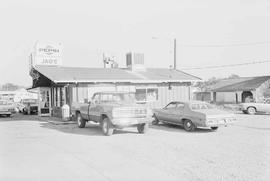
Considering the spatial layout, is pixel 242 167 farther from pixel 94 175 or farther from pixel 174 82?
pixel 174 82

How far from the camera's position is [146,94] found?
22.5 m

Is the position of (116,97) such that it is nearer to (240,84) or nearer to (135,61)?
(135,61)

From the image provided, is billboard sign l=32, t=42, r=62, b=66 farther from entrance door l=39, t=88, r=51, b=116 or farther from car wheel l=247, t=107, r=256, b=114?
car wheel l=247, t=107, r=256, b=114

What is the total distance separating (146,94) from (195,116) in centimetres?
917

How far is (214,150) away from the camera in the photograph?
363 inches

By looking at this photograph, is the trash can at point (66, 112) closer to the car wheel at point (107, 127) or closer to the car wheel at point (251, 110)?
the car wheel at point (107, 127)

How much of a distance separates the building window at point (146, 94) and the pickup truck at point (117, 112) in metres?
8.11

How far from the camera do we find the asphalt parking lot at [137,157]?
21.5 ft

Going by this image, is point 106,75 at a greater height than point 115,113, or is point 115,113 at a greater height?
point 106,75

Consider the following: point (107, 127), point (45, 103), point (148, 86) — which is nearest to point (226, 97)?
point (148, 86)

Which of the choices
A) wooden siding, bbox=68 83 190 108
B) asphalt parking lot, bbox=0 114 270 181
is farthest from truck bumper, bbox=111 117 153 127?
wooden siding, bbox=68 83 190 108

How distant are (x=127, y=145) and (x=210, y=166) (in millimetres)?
3674

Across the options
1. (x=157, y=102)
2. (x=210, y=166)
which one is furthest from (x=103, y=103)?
(x=157, y=102)

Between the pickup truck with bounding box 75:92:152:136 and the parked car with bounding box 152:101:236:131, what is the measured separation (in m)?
2.07
